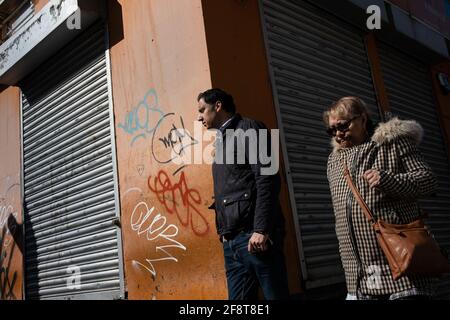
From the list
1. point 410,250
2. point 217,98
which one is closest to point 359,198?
point 410,250

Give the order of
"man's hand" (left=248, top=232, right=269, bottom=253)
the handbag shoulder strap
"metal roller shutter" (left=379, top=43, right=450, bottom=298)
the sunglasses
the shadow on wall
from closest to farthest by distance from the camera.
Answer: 1. the handbag shoulder strap
2. the sunglasses
3. "man's hand" (left=248, top=232, right=269, bottom=253)
4. the shadow on wall
5. "metal roller shutter" (left=379, top=43, right=450, bottom=298)

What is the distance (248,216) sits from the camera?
3.09m

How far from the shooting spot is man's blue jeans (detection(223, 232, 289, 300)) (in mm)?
2965

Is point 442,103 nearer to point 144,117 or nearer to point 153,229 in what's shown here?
point 144,117

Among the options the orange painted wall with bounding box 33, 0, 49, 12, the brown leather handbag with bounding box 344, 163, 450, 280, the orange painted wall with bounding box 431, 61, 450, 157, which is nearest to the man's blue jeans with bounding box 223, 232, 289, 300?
the brown leather handbag with bounding box 344, 163, 450, 280

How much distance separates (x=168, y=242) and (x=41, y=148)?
3.31 m

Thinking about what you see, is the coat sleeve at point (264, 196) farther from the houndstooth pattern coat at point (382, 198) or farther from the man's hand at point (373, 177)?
the man's hand at point (373, 177)

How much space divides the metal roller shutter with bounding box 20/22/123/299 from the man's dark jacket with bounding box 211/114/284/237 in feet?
8.48

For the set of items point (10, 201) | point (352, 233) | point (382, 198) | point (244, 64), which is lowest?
point (352, 233)

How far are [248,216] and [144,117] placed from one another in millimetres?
2509

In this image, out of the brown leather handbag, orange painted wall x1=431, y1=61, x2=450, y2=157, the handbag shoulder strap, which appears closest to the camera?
the brown leather handbag

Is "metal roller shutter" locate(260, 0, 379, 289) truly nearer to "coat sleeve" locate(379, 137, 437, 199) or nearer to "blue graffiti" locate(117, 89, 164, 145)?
"blue graffiti" locate(117, 89, 164, 145)
